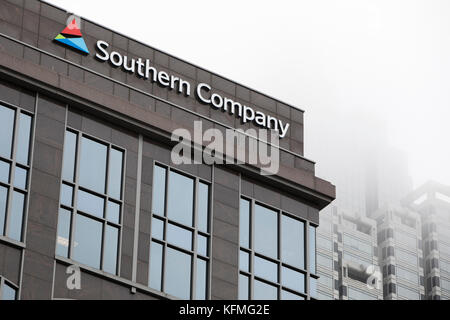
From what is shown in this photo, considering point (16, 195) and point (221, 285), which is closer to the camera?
point (16, 195)

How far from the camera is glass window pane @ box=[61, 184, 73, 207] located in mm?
41812

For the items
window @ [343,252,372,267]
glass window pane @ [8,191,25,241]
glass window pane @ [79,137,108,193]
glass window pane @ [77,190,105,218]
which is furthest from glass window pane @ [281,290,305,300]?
window @ [343,252,372,267]

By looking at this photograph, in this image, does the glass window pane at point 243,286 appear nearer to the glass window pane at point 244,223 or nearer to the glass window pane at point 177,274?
the glass window pane at point 244,223

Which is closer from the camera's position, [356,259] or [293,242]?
[293,242]

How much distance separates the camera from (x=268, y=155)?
4847 centimetres

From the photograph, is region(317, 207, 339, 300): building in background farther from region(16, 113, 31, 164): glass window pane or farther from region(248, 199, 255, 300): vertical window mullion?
region(16, 113, 31, 164): glass window pane

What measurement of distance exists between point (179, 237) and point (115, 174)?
3.27 m

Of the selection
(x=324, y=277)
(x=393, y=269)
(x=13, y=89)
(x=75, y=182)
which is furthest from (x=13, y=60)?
(x=393, y=269)

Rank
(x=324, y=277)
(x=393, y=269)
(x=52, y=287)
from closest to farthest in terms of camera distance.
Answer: (x=52, y=287)
(x=324, y=277)
(x=393, y=269)

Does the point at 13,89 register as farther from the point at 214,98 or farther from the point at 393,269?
the point at 393,269

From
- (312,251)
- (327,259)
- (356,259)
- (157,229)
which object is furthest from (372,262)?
(157,229)

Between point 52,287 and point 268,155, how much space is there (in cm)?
1222

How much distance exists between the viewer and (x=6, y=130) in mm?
41750

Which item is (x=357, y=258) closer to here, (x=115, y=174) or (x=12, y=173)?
(x=115, y=174)
